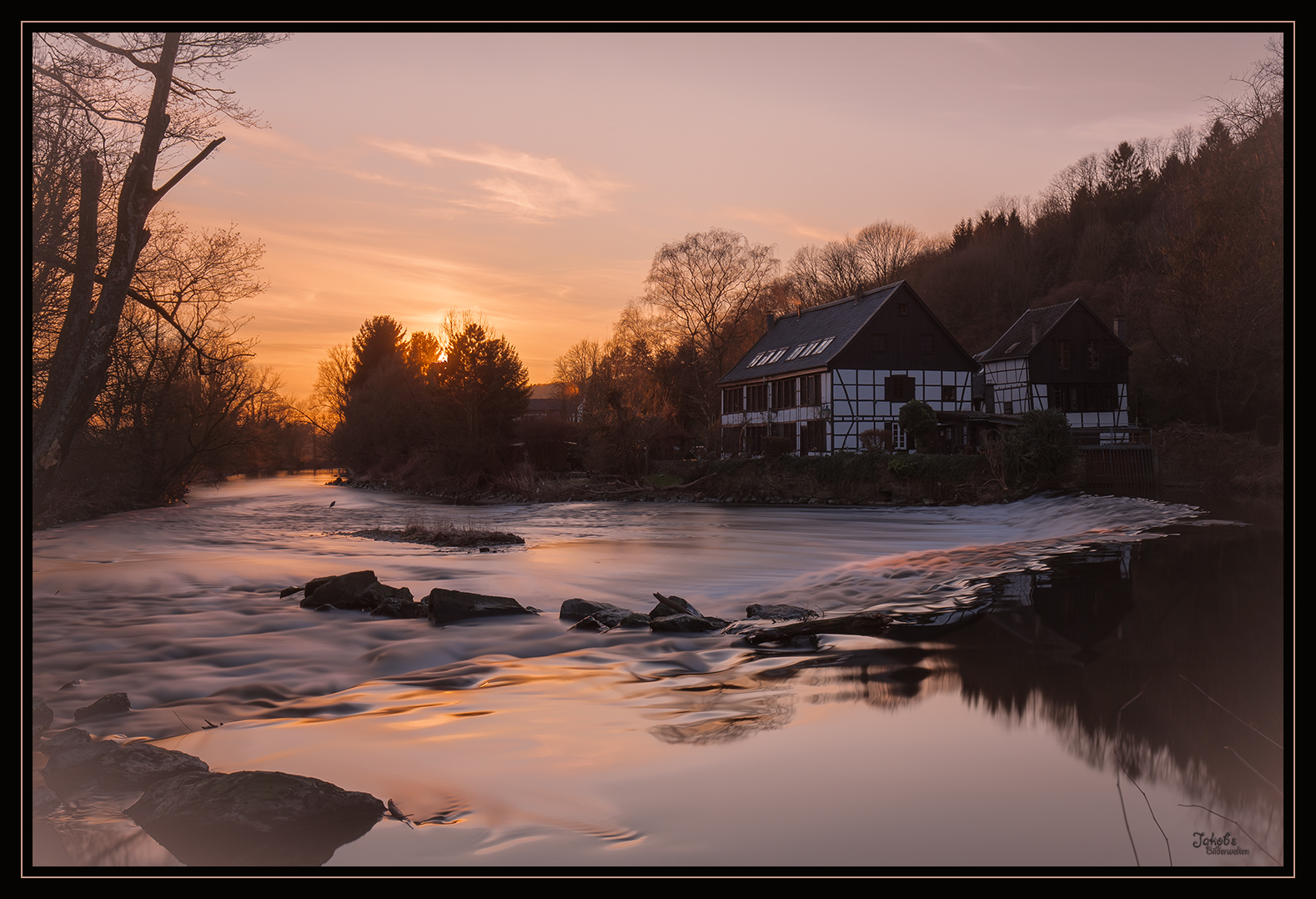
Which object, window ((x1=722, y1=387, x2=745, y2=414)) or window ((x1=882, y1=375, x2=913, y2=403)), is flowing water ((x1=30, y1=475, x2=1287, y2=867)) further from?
window ((x1=722, y1=387, x2=745, y2=414))

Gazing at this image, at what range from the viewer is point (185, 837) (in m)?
5.04

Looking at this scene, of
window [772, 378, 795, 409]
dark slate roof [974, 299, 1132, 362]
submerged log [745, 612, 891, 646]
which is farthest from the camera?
window [772, 378, 795, 409]

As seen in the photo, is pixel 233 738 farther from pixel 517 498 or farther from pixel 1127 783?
pixel 517 498

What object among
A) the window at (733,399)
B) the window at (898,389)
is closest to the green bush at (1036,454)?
the window at (898,389)

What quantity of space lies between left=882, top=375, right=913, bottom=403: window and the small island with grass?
28.5 m

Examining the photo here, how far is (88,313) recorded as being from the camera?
318 inches

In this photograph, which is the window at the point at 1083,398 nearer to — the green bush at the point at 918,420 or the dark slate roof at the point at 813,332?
the dark slate roof at the point at 813,332

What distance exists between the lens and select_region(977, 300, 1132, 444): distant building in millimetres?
50562

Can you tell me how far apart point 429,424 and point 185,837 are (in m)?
51.5

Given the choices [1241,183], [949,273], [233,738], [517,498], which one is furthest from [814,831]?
[949,273]

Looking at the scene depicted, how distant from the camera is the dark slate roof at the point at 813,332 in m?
50.2

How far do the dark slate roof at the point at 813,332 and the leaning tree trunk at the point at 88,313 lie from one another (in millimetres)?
42676

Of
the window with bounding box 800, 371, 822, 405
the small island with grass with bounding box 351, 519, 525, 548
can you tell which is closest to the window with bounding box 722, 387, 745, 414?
the window with bounding box 800, 371, 822, 405

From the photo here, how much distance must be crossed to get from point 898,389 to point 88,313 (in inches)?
1790
